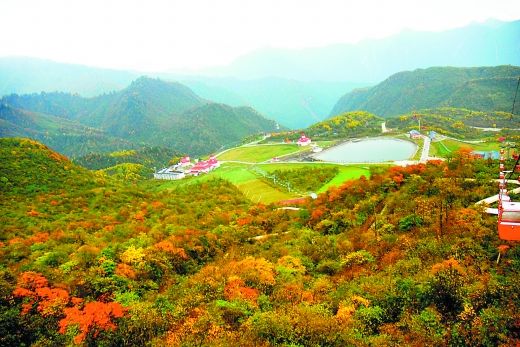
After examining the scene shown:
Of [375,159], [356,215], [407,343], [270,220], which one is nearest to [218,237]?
[270,220]

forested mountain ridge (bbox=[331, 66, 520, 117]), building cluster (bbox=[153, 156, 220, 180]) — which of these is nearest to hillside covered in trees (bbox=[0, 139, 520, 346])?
building cluster (bbox=[153, 156, 220, 180])

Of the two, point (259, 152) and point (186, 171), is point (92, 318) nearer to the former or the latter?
point (186, 171)

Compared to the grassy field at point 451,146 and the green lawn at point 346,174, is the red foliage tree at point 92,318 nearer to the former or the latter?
the green lawn at point 346,174

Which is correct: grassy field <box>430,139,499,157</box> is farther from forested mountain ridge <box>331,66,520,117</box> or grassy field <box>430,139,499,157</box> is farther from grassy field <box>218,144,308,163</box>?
forested mountain ridge <box>331,66,520,117</box>

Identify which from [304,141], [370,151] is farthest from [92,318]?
[304,141]

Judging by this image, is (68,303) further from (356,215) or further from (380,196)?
(380,196)
